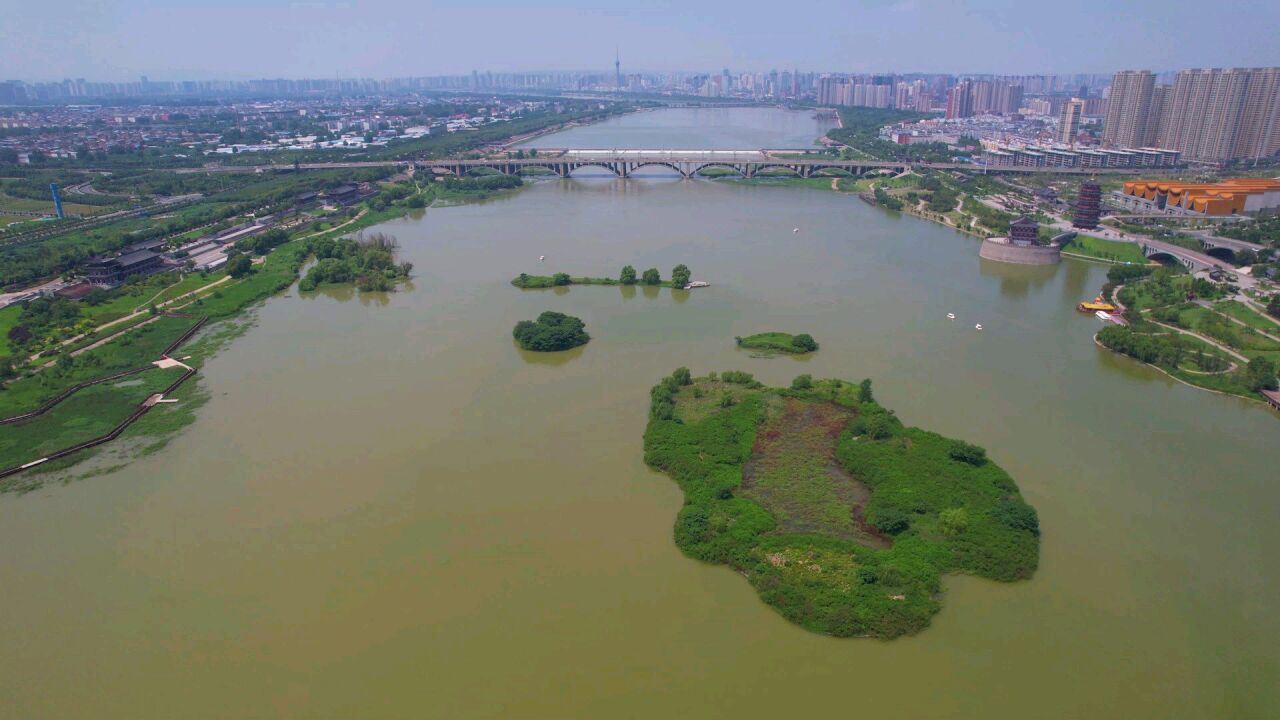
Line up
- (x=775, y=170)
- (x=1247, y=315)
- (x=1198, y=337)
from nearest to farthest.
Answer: (x=1198, y=337), (x=1247, y=315), (x=775, y=170)

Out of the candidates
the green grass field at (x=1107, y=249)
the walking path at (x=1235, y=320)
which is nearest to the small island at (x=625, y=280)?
the walking path at (x=1235, y=320)

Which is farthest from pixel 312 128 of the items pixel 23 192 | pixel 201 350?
pixel 201 350

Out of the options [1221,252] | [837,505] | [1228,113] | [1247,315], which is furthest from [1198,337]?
[1228,113]

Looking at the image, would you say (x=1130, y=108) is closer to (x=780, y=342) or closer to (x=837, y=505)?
(x=780, y=342)

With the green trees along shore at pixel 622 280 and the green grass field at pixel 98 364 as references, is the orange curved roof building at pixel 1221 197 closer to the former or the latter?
the green trees along shore at pixel 622 280

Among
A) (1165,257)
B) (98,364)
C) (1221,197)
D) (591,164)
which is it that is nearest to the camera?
(98,364)

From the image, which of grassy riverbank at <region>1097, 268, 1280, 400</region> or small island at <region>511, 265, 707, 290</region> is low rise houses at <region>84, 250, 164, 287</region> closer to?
small island at <region>511, 265, 707, 290</region>
